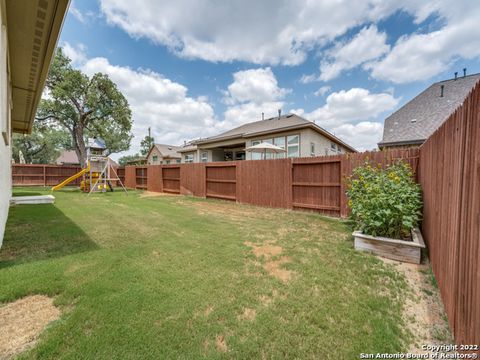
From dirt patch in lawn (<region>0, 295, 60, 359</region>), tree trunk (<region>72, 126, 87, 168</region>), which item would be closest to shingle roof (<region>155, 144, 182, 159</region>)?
tree trunk (<region>72, 126, 87, 168</region>)

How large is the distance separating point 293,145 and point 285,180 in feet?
14.2

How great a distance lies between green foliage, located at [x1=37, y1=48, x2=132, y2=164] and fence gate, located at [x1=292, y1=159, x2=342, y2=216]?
19.9 m

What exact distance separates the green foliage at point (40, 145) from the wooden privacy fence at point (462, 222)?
3482 cm

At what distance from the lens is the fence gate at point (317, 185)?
6.04m

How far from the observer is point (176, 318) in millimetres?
1810

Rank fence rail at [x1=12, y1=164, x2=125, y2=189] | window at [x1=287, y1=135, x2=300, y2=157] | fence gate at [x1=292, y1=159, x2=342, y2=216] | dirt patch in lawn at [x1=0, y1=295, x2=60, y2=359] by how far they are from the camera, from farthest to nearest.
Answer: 1. fence rail at [x1=12, y1=164, x2=125, y2=189]
2. window at [x1=287, y1=135, x2=300, y2=157]
3. fence gate at [x1=292, y1=159, x2=342, y2=216]
4. dirt patch in lawn at [x1=0, y1=295, x2=60, y2=359]

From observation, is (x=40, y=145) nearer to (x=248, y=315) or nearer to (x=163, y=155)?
(x=163, y=155)

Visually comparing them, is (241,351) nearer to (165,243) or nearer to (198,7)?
(165,243)

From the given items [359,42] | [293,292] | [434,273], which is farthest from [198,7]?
[434,273]

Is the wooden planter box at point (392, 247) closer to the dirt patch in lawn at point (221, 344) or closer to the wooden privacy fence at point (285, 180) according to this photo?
the wooden privacy fence at point (285, 180)

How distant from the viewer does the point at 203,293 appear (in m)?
2.20

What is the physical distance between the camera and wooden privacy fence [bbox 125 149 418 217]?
18.8ft

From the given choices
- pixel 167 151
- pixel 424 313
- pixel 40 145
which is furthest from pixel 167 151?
pixel 424 313

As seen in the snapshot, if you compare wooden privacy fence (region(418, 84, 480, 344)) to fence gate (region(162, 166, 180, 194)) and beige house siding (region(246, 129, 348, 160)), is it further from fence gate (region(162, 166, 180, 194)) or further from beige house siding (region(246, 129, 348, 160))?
fence gate (region(162, 166, 180, 194))
